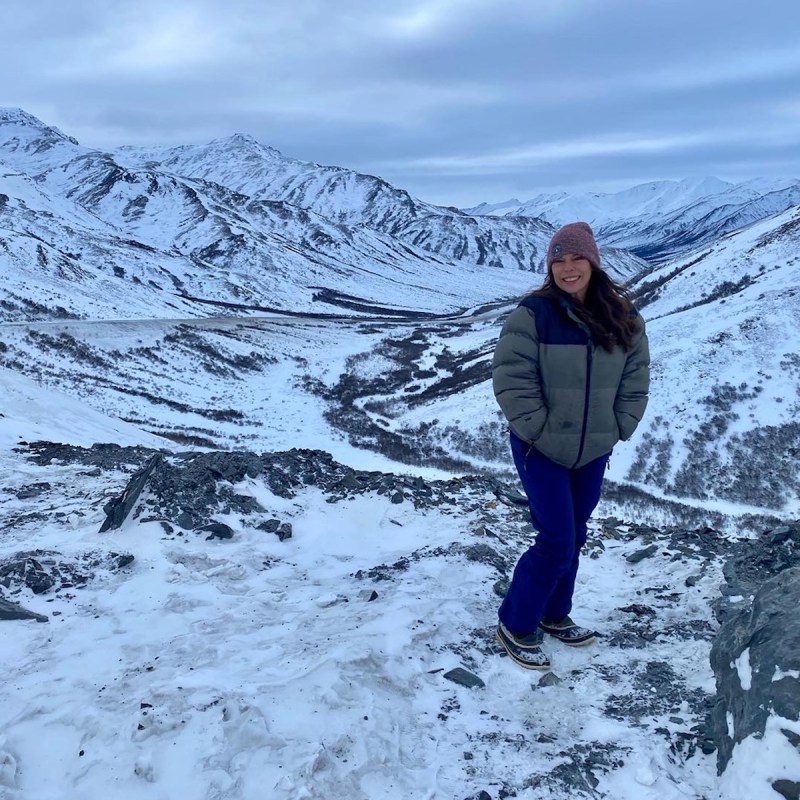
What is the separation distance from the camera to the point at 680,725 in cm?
399

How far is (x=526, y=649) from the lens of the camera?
4.91m

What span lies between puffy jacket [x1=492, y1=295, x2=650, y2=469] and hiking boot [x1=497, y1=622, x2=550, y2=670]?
1568mm

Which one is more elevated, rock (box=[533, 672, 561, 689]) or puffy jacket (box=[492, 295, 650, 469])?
puffy jacket (box=[492, 295, 650, 469])

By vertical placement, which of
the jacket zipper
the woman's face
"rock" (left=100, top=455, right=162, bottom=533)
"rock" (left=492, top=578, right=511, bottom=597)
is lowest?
"rock" (left=492, top=578, right=511, bottom=597)

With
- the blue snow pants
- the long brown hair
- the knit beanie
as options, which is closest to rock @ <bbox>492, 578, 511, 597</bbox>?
the blue snow pants

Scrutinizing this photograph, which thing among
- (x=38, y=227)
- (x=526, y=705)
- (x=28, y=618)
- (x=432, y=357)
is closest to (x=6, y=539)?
(x=28, y=618)

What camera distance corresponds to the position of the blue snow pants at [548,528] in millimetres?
4367

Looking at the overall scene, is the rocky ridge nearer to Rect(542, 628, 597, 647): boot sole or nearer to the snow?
the snow

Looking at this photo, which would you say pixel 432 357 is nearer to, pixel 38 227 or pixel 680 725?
pixel 680 725

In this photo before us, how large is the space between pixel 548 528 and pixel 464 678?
1.35m

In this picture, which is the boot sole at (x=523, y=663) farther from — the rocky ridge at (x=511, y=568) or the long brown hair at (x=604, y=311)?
the long brown hair at (x=604, y=311)

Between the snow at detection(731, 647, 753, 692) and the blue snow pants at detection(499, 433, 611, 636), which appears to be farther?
the blue snow pants at detection(499, 433, 611, 636)

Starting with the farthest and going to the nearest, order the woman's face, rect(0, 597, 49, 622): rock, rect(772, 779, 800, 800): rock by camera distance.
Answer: rect(0, 597, 49, 622): rock, the woman's face, rect(772, 779, 800, 800): rock

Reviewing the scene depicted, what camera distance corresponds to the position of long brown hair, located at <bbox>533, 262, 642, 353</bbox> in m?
4.20
